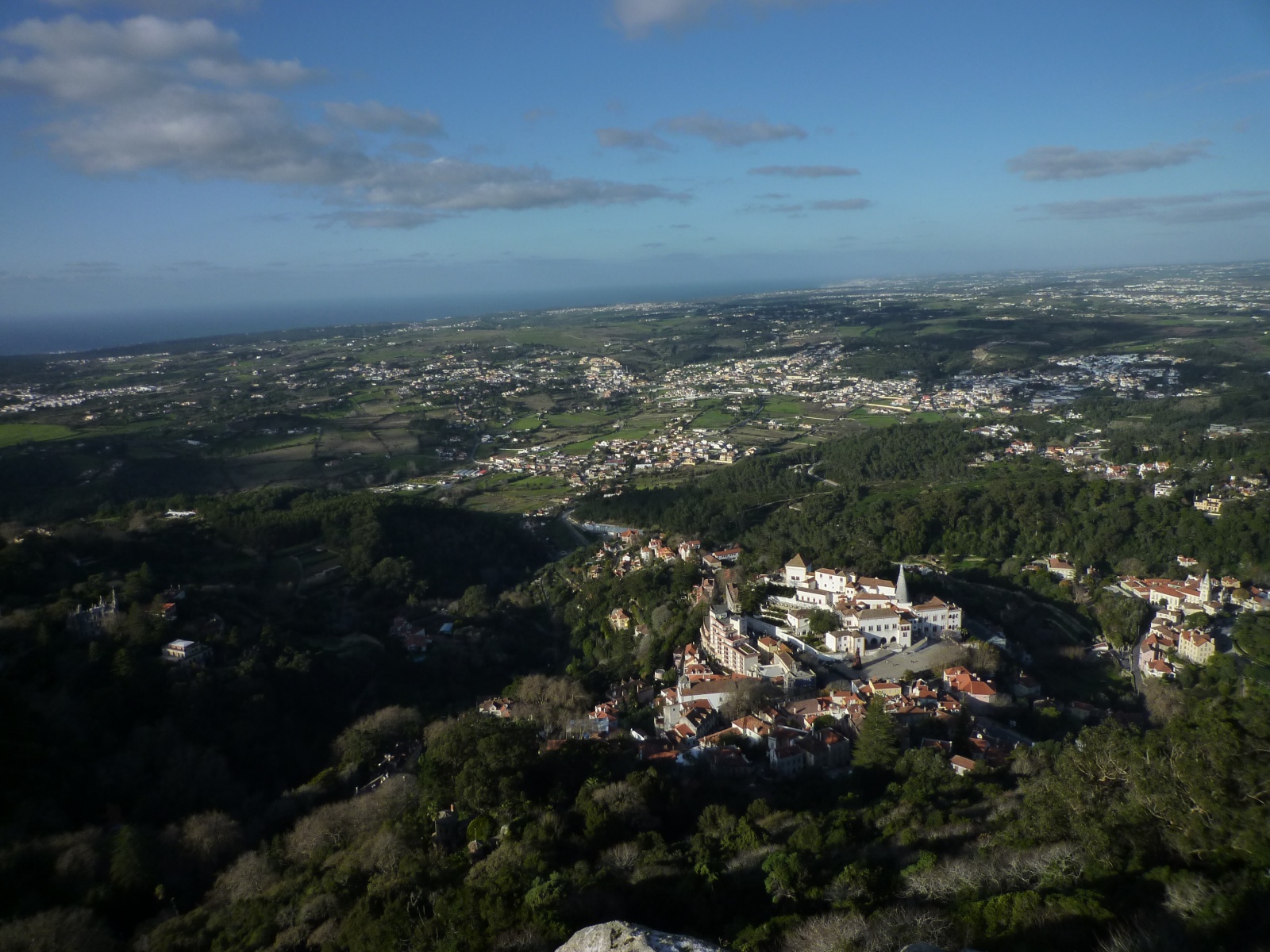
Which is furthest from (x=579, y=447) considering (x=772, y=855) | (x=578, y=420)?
(x=772, y=855)

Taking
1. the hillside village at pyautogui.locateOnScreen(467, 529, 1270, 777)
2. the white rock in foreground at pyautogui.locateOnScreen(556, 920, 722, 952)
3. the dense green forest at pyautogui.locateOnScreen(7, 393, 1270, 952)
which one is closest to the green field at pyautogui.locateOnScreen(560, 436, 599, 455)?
the dense green forest at pyautogui.locateOnScreen(7, 393, 1270, 952)

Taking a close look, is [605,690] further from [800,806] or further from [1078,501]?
[1078,501]

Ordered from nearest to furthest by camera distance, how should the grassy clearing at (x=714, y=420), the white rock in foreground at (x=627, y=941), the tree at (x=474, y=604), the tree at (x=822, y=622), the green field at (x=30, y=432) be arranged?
the white rock in foreground at (x=627, y=941)
the tree at (x=822, y=622)
the tree at (x=474, y=604)
the green field at (x=30, y=432)
the grassy clearing at (x=714, y=420)

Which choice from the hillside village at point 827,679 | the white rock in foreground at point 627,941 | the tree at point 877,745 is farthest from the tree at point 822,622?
the white rock in foreground at point 627,941

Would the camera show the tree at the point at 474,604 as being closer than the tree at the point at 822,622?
No

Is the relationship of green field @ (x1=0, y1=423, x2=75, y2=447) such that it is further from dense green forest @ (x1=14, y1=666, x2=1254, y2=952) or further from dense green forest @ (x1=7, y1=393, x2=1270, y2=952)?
dense green forest @ (x1=14, y1=666, x2=1254, y2=952)

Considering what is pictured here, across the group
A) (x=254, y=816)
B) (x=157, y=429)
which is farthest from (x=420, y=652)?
(x=157, y=429)

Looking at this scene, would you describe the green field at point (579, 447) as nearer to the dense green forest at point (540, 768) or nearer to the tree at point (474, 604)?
the dense green forest at point (540, 768)

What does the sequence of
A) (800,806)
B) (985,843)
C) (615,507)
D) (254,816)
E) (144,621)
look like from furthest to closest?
(615,507), (144,621), (254,816), (800,806), (985,843)
